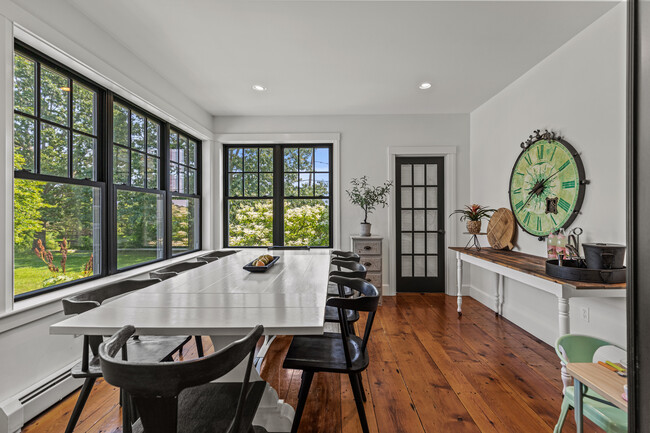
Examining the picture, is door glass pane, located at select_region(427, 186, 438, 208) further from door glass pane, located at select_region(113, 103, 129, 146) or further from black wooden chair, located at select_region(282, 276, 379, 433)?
door glass pane, located at select_region(113, 103, 129, 146)

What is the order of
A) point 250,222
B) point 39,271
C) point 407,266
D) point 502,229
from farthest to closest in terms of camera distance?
point 250,222 → point 407,266 → point 502,229 → point 39,271

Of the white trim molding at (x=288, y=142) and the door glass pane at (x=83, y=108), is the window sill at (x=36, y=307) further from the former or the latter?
the white trim molding at (x=288, y=142)

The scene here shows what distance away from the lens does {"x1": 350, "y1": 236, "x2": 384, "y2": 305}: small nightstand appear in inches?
158

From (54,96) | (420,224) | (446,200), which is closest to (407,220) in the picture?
(420,224)

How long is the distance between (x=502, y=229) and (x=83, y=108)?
14.1ft

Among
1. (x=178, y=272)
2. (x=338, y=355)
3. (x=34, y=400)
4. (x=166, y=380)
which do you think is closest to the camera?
(x=166, y=380)

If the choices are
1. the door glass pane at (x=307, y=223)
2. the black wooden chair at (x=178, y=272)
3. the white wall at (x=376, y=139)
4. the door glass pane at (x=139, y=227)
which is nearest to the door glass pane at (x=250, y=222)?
the door glass pane at (x=307, y=223)

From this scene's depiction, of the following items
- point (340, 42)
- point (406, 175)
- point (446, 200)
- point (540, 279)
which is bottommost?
point (540, 279)

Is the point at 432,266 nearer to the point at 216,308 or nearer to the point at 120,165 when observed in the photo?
the point at 216,308

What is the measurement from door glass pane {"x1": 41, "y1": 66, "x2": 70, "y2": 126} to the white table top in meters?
1.53

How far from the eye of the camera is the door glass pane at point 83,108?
92.0 inches

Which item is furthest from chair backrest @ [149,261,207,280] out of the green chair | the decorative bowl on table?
the green chair

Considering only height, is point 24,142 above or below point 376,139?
below

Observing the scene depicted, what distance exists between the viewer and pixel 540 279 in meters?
2.14
